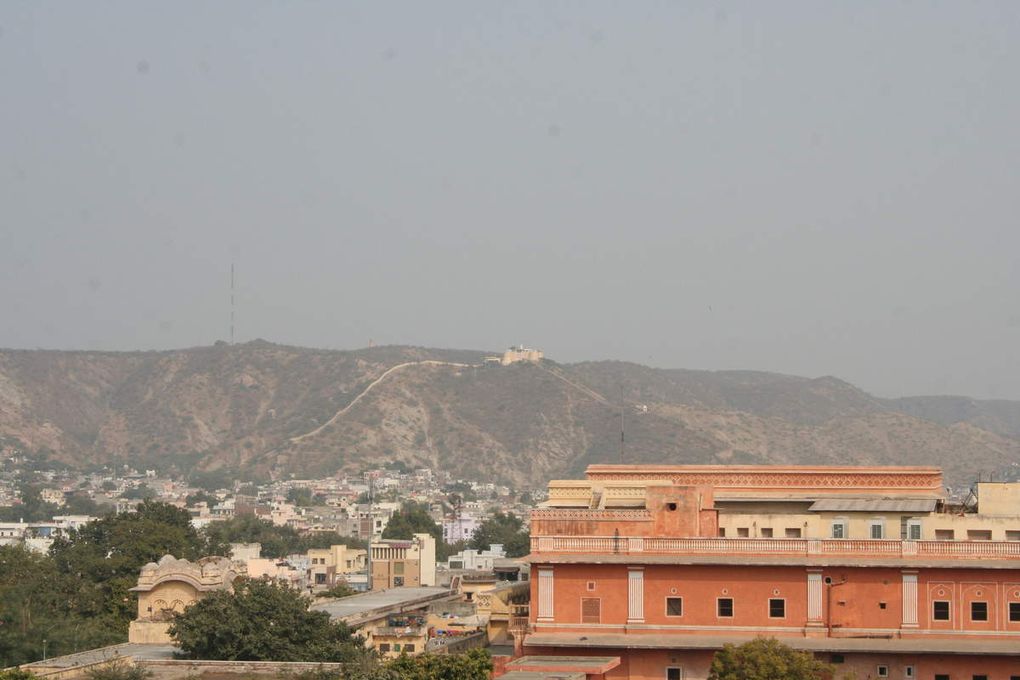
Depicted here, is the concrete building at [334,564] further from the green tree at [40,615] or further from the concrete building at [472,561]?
the green tree at [40,615]

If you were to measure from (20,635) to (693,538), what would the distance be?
2660cm

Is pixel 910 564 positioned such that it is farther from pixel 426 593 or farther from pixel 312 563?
pixel 312 563

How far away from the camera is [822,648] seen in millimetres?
37406

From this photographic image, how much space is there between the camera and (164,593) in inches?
2386

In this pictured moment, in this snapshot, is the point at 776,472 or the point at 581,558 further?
the point at 776,472

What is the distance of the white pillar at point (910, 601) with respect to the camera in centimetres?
3769

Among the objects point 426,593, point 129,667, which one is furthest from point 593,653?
point 426,593

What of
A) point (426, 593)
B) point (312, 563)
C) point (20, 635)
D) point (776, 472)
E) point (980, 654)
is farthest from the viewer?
point (312, 563)

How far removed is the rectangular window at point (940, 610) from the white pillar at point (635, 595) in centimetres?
577

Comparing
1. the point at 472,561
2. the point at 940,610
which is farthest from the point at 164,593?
the point at 472,561

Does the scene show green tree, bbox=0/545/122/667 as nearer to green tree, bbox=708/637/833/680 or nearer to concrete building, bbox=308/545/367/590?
green tree, bbox=708/637/833/680

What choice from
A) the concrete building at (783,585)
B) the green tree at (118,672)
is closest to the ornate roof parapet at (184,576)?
the green tree at (118,672)

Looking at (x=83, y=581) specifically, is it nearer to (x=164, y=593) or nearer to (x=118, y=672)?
(x=164, y=593)

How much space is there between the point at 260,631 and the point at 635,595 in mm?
15807
